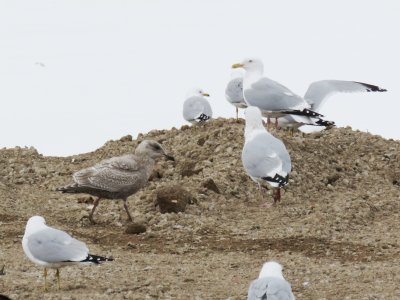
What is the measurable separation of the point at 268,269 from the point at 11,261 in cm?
363

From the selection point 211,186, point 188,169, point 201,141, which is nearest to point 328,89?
point 201,141

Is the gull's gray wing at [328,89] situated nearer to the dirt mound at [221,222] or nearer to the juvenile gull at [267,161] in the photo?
the dirt mound at [221,222]

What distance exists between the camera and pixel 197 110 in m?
16.6

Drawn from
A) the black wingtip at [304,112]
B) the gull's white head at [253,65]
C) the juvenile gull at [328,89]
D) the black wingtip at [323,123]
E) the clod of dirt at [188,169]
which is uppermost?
the gull's white head at [253,65]

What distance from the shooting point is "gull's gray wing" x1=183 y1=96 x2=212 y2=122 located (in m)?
16.6

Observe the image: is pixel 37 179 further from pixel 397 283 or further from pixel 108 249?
pixel 397 283

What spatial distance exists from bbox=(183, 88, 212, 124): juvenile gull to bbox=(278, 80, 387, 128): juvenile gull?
214 cm

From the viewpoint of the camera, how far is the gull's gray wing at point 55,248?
795 cm

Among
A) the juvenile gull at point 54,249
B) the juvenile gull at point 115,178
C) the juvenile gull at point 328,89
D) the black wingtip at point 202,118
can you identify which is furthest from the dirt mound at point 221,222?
the juvenile gull at point 328,89

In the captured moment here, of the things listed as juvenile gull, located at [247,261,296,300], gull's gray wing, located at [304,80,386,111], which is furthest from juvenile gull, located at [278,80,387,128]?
juvenile gull, located at [247,261,296,300]

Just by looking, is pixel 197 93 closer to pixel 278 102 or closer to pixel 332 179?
pixel 278 102

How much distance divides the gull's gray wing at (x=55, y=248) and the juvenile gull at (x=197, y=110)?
8691 millimetres

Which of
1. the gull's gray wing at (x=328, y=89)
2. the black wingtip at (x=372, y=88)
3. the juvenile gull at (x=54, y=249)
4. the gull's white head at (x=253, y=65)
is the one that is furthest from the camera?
the black wingtip at (x=372, y=88)

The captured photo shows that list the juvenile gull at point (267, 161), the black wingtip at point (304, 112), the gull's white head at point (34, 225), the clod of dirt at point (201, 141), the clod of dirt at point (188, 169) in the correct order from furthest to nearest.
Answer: the clod of dirt at point (201, 141)
the black wingtip at point (304, 112)
the clod of dirt at point (188, 169)
the juvenile gull at point (267, 161)
the gull's white head at point (34, 225)
